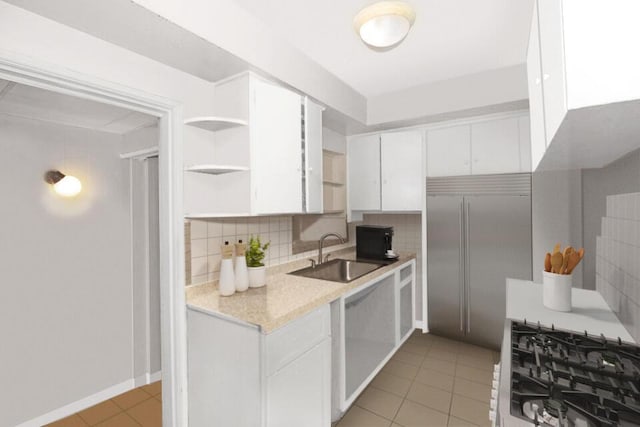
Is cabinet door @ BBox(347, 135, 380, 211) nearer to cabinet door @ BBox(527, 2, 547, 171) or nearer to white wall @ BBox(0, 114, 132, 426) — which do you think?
cabinet door @ BBox(527, 2, 547, 171)

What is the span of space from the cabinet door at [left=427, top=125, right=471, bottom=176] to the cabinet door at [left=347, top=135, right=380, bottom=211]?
0.54 meters

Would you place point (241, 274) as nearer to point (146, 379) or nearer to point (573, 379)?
point (573, 379)

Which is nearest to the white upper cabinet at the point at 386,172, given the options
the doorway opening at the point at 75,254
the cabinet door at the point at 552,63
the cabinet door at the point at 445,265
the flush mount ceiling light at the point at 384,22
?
the cabinet door at the point at 445,265

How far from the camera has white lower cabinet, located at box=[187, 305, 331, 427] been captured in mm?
1366

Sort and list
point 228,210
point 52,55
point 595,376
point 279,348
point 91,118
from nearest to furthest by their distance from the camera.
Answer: point 595,376, point 52,55, point 279,348, point 228,210, point 91,118

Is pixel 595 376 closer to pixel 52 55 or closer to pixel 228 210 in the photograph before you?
pixel 228 210

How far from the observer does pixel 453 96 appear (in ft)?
8.52

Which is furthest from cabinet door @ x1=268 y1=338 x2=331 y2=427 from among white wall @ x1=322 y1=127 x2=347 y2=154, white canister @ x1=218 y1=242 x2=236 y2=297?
white wall @ x1=322 y1=127 x2=347 y2=154

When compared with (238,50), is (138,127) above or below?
below

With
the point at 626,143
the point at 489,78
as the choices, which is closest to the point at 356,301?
the point at 626,143

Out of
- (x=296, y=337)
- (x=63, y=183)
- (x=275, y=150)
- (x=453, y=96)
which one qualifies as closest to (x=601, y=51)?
(x=296, y=337)

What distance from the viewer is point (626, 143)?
104 centimetres

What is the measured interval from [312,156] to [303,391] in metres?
1.53

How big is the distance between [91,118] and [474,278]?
3445 millimetres
